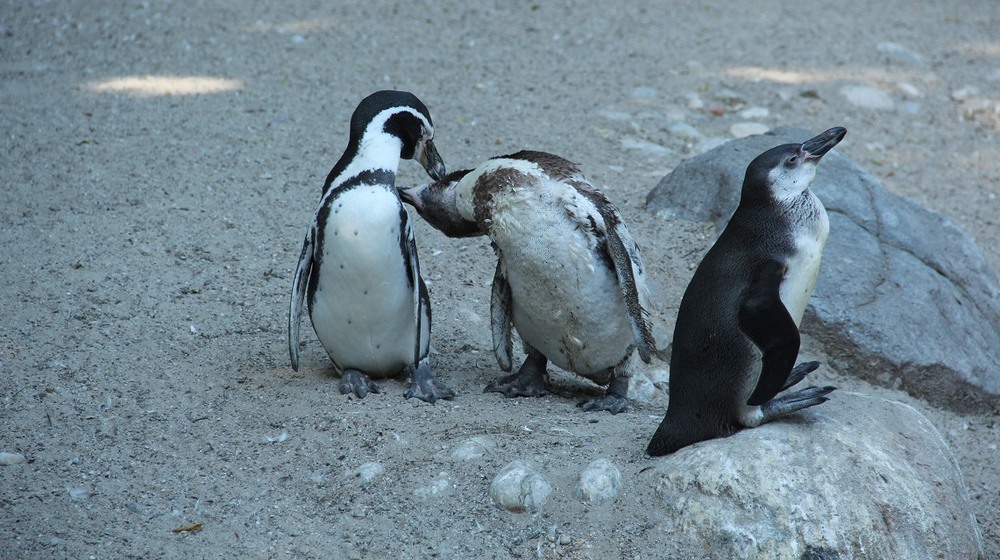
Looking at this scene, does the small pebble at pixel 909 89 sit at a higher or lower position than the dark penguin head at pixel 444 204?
lower

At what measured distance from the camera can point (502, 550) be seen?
2.82 meters

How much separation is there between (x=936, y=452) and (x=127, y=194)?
400cm

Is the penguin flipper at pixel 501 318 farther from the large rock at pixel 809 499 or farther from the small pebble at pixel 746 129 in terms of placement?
the small pebble at pixel 746 129

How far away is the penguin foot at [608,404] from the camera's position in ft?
12.3

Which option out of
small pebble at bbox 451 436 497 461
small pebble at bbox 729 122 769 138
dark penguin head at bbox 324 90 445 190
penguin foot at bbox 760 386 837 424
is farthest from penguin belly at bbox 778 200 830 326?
small pebble at bbox 729 122 769 138

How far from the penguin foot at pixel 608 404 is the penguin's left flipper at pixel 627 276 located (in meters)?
0.30

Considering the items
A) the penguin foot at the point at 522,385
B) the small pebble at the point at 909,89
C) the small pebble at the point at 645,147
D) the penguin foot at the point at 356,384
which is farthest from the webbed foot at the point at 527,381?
the small pebble at the point at 909,89

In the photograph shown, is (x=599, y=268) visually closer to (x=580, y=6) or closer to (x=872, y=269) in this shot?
(x=872, y=269)

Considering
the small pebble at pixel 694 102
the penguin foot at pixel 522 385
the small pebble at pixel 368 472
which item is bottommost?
the penguin foot at pixel 522 385

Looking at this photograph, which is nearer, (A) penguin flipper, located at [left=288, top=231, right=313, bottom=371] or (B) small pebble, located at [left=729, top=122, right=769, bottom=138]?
(A) penguin flipper, located at [left=288, top=231, right=313, bottom=371]

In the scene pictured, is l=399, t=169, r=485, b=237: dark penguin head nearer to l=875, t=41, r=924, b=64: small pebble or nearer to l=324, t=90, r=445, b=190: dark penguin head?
l=324, t=90, r=445, b=190: dark penguin head

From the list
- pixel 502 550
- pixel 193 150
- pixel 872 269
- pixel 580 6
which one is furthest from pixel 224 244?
pixel 580 6

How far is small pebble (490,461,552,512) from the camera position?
2.93 metres

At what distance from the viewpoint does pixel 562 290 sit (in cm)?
358
